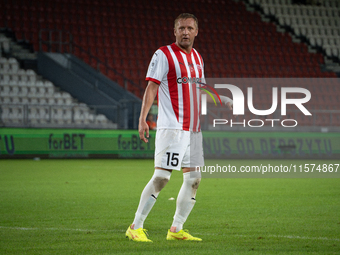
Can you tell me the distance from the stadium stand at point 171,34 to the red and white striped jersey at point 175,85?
14.7 metres

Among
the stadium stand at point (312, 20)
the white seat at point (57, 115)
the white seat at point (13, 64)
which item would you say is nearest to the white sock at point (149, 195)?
the white seat at point (57, 115)

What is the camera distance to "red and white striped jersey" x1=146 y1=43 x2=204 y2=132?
482cm

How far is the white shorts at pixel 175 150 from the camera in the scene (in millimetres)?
4777

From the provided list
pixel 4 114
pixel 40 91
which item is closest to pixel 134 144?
pixel 4 114

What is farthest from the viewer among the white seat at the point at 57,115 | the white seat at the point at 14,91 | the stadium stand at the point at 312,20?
the stadium stand at the point at 312,20

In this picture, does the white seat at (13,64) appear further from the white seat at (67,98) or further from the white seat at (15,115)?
the white seat at (15,115)

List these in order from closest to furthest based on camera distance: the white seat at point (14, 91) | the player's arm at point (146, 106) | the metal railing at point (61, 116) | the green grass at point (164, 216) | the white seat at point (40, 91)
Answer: the green grass at point (164, 216), the player's arm at point (146, 106), the metal railing at point (61, 116), the white seat at point (14, 91), the white seat at point (40, 91)

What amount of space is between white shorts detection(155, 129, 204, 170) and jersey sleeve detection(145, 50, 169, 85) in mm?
493

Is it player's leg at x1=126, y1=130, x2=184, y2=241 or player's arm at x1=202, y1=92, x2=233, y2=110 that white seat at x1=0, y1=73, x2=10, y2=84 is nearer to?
player's arm at x1=202, y1=92, x2=233, y2=110

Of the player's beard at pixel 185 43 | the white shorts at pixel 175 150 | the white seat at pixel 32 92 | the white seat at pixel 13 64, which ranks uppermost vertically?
the white seat at pixel 13 64

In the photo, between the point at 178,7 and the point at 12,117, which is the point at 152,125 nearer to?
the point at 12,117

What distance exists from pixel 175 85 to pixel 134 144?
12.5 metres

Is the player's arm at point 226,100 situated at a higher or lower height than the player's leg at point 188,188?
higher

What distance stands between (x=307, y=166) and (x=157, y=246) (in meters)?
11.8
